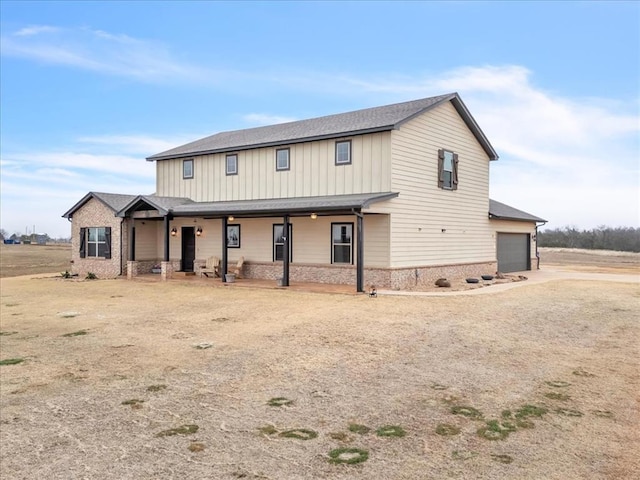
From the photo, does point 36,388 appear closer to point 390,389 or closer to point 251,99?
point 390,389

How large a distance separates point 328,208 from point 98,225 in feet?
46.5

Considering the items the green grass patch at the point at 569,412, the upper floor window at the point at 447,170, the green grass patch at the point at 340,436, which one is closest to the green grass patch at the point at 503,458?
the green grass patch at the point at 340,436

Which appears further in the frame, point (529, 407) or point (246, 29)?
point (246, 29)

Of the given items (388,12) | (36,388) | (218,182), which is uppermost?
(388,12)

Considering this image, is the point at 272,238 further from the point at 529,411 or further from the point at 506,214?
the point at 529,411

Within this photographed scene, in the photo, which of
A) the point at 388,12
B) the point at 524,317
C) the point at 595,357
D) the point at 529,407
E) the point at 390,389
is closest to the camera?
the point at 529,407

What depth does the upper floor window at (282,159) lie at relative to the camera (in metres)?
19.6

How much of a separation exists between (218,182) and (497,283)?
13561 millimetres

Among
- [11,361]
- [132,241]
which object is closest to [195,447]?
[11,361]

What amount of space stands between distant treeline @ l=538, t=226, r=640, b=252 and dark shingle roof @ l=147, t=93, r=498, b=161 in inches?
1404

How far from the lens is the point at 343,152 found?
17.9m

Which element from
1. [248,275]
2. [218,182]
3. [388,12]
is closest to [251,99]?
[218,182]

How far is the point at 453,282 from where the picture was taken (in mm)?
19219

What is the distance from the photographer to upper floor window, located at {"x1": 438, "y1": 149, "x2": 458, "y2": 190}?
19.2 metres
